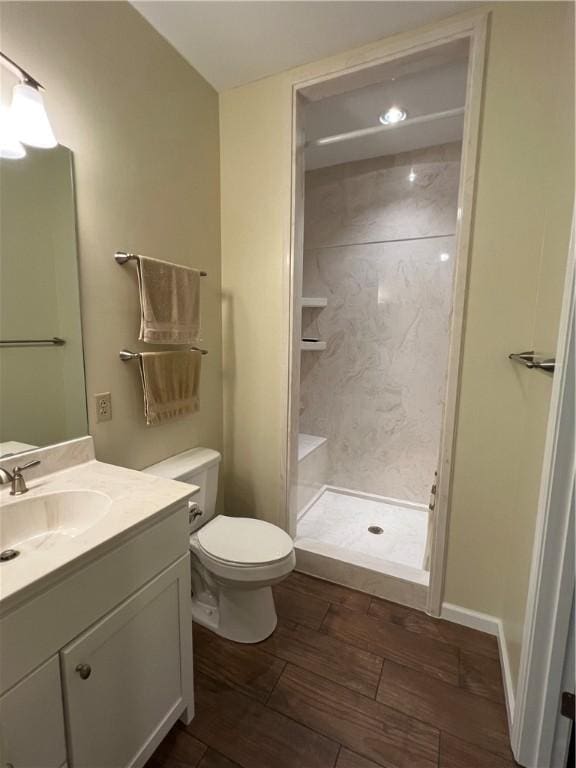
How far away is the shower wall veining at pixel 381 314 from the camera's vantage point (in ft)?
7.91

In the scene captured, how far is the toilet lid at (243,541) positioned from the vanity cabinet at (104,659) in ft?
1.07

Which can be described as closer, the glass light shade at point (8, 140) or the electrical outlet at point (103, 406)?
the glass light shade at point (8, 140)

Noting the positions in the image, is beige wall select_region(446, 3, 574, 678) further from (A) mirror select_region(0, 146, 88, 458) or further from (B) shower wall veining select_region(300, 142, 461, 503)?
(A) mirror select_region(0, 146, 88, 458)

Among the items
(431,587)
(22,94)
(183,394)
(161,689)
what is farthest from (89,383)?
(431,587)

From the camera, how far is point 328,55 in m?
1.58

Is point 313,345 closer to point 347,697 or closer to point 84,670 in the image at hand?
point 347,697

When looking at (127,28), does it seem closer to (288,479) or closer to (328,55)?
(328,55)

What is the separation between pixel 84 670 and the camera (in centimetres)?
80

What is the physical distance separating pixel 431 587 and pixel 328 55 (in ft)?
8.21

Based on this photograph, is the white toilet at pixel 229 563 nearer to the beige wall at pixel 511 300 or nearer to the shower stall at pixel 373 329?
the shower stall at pixel 373 329

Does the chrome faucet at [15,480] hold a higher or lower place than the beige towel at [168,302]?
lower

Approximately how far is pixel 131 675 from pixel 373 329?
7.79 ft

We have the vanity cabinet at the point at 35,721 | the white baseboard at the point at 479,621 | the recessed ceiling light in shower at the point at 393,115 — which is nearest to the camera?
the vanity cabinet at the point at 35,721

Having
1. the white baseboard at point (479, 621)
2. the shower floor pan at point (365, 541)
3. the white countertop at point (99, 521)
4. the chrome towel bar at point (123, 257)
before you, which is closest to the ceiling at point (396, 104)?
the chrome towel bar at point (123, 257)
